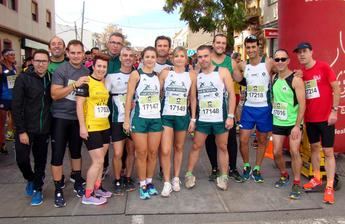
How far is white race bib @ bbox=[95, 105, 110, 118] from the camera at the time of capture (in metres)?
4.79

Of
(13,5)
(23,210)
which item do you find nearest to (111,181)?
(23,210)

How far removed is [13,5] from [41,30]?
5953 millimetres

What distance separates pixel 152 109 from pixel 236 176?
1810mm

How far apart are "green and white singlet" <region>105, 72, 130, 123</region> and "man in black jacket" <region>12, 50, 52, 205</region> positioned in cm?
79

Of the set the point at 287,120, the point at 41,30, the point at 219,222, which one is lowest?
the point at 219,222

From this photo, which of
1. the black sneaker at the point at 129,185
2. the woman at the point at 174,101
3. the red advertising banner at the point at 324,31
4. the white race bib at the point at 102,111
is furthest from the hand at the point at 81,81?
the red advertising banner at the point at 324,31

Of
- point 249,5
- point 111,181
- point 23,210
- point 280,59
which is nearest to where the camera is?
point 23,210

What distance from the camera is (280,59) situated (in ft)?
17.0

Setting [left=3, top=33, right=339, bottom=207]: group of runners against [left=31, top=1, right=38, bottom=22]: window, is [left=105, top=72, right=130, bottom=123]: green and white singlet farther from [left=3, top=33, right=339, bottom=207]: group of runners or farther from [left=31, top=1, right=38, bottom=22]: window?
[left=31, top=1, right=38, bottom=22]: window

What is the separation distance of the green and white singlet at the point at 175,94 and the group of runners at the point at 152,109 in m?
0.01

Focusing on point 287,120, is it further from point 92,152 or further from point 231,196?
point 92,152

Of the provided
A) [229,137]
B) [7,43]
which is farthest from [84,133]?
[7,43]

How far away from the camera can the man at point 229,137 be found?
18.8 feet

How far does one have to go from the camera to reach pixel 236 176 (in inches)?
233
